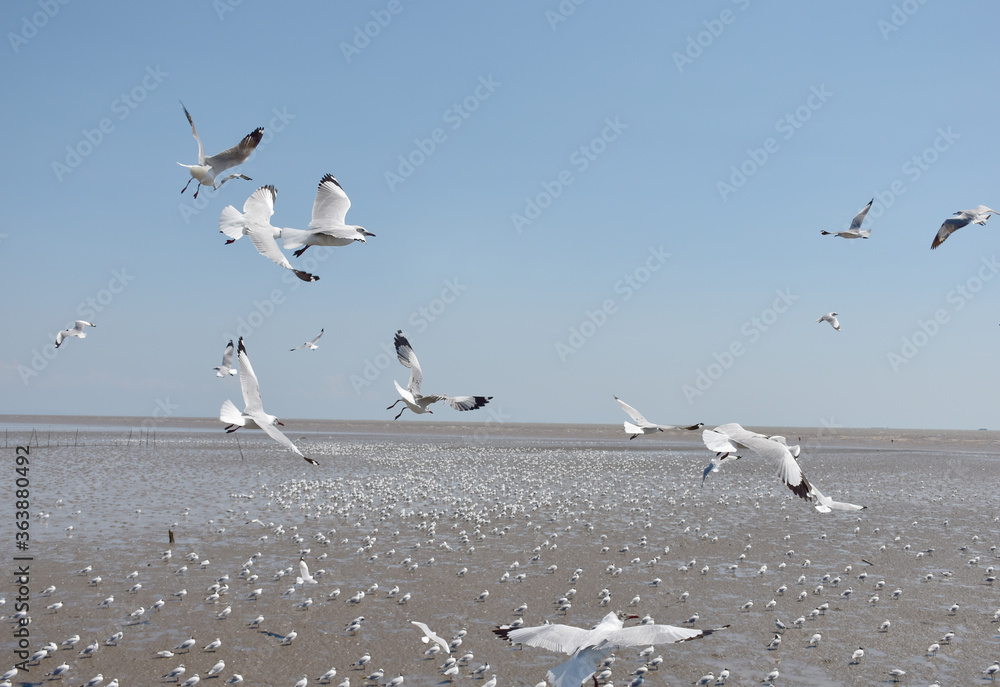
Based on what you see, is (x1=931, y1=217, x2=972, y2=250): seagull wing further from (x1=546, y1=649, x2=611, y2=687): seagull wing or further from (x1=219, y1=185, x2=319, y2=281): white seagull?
(x1=219, y1=185, x2=319, y2=281): white seagull

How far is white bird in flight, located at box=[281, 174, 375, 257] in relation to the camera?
700cm

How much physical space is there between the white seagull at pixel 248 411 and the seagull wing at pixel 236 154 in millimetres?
2133

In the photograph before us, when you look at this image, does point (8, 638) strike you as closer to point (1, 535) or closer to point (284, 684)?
point (284, 684)

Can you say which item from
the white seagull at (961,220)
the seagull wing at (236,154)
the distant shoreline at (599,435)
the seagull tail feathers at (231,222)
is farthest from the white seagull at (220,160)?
the distant shoreline at (599,435)

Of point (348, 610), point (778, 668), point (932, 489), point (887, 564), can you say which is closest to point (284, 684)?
point (348, 610)

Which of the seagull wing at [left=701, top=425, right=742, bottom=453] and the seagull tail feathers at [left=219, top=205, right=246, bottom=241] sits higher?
the seagull tail feathers at [left=219, top=205, right=246, bottom=241]

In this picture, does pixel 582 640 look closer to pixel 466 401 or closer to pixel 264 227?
pixel 466 401

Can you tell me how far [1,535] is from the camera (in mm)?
15281

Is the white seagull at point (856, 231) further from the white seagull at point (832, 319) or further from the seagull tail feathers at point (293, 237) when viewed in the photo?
the seagull tail feathers at point (293, 237)

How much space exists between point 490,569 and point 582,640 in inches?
298

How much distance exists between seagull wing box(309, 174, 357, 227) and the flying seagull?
15.6 feet

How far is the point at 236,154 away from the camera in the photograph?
8172 mm

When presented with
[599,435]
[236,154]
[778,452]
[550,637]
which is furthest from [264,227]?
[599,435]

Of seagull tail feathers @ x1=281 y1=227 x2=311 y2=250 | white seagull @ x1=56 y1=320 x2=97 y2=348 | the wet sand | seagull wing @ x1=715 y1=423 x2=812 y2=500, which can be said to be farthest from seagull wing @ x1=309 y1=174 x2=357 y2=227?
white seagull @ x1=56 y1=320 x2=97 y2=348
